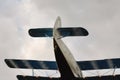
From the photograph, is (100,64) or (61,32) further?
(100,64)

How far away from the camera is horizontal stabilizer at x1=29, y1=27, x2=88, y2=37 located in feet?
115

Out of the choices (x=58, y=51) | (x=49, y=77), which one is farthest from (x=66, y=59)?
(x=49, y=77)

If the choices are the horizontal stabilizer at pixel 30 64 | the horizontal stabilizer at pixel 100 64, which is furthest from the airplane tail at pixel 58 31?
the horizontal stabilizer at pixel 100 64

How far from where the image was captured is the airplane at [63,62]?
3462cm

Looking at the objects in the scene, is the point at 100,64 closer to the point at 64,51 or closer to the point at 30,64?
the point at 30,64

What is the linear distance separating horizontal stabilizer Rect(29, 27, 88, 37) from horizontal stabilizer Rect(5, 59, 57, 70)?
322 cm

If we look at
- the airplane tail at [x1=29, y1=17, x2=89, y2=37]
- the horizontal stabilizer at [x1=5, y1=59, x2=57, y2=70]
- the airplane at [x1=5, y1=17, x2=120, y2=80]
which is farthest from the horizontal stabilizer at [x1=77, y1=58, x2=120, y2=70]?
the airplane tail at [x1=29, y1=17, x2=89, y2=37]

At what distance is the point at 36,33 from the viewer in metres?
37.6

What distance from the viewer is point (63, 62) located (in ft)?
114

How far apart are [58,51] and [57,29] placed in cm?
241

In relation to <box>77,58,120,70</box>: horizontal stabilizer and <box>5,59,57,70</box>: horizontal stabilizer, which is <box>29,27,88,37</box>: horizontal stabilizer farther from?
<box>77,58,120,70</box>: horizontal stabilizer

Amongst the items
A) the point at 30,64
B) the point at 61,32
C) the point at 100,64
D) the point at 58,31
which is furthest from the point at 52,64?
the point at 58,31

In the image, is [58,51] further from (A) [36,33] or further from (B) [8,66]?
(B) [8,66]

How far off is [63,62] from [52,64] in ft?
20.9
